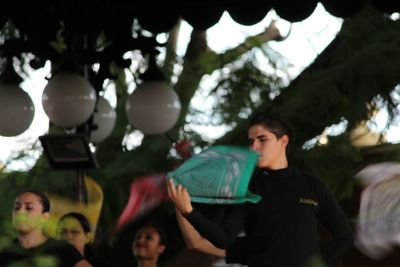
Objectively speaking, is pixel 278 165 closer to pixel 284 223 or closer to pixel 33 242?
pixel 284 223

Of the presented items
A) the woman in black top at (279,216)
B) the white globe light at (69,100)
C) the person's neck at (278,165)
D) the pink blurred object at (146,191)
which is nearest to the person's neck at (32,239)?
the pink blurred object at (146,191)

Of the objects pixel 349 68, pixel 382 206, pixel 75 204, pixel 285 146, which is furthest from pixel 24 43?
pixel 382 206

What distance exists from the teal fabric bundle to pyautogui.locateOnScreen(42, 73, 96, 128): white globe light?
2712mm

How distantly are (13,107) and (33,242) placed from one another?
Result: 2.46 metres

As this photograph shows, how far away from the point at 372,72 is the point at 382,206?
4.62 meters

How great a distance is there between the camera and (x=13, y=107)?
846cm

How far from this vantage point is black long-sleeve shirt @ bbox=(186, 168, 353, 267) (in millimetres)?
5766

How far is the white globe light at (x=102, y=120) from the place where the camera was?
9031mm

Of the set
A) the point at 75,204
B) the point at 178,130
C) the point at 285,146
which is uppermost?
the point at 285,146

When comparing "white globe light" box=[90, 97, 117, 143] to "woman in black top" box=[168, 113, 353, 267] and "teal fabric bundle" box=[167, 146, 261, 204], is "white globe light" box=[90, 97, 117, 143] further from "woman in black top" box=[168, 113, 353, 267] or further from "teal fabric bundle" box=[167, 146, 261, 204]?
"teal fabric bundle" box=[167, 146, 261, 204]

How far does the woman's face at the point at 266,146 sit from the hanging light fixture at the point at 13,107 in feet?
9.45

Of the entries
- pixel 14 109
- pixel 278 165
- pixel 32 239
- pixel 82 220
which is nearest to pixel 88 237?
pixel 82 220

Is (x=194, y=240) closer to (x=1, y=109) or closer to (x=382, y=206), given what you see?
(x=382, y=206)

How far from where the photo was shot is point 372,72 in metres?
9.87
